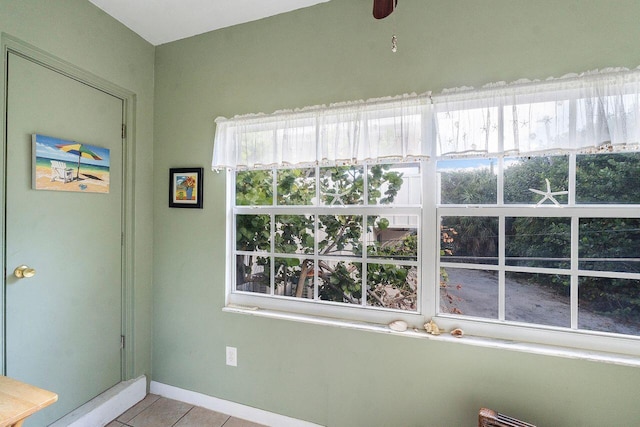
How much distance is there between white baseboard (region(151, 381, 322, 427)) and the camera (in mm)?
1846

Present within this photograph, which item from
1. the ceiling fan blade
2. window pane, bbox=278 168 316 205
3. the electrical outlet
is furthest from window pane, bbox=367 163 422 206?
the electrical outlet

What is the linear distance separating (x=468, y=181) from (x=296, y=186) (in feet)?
3.45

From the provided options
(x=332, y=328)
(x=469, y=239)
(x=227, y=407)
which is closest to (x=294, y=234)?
(x=332, y=328)

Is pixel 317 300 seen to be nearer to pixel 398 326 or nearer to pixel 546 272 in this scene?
pixel 398 326

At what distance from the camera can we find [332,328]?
5.77ft

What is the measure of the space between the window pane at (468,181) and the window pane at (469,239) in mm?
105

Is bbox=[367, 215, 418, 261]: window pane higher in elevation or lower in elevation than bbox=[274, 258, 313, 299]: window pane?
higher

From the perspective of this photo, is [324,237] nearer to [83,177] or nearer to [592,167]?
[592,167]

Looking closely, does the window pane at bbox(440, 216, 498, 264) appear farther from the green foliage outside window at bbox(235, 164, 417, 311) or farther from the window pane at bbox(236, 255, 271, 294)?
the window pane at bbox(236, 255, 271, 294)

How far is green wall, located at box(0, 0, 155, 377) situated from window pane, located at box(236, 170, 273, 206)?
757 millimetres

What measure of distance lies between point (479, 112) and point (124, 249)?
247 centimetres

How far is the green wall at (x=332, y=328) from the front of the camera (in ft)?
4.53

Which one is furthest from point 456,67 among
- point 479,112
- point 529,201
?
point 529,201

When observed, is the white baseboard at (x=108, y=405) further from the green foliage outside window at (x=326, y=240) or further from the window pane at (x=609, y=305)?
the window pane at (x=609, y=305)
